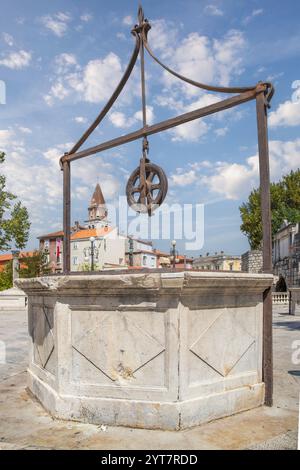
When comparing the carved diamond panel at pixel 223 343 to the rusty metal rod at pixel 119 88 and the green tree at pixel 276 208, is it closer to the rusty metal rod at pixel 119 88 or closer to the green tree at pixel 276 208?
the rusty metal rod at pixel 119 88

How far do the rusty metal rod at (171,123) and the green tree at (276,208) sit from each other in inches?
1591

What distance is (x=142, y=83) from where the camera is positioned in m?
5.09

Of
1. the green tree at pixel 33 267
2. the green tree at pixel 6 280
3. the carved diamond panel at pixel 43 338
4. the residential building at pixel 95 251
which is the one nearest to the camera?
the carved diamond panel at pixel 43 338

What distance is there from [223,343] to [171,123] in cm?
264

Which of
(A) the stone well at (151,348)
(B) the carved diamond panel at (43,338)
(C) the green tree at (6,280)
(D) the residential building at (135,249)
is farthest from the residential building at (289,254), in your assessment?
(B) the carved diamond panel at (43,338)

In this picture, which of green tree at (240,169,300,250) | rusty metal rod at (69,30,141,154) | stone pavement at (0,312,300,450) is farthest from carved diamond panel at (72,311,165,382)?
green tree at (240,169,300,250)

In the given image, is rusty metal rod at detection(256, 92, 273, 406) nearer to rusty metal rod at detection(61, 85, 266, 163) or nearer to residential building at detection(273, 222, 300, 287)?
rusty metal rod at detection(61, 85, 266, 163)

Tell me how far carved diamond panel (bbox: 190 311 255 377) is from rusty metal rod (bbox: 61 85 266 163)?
229 centimetres

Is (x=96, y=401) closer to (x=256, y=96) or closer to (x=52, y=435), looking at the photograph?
(x=52, y=435)

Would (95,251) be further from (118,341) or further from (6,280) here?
(118,341)

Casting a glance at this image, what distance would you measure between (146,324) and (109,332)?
1.31 feet

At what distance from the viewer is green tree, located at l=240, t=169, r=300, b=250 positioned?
146 ft

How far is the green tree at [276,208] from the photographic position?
4444cm
